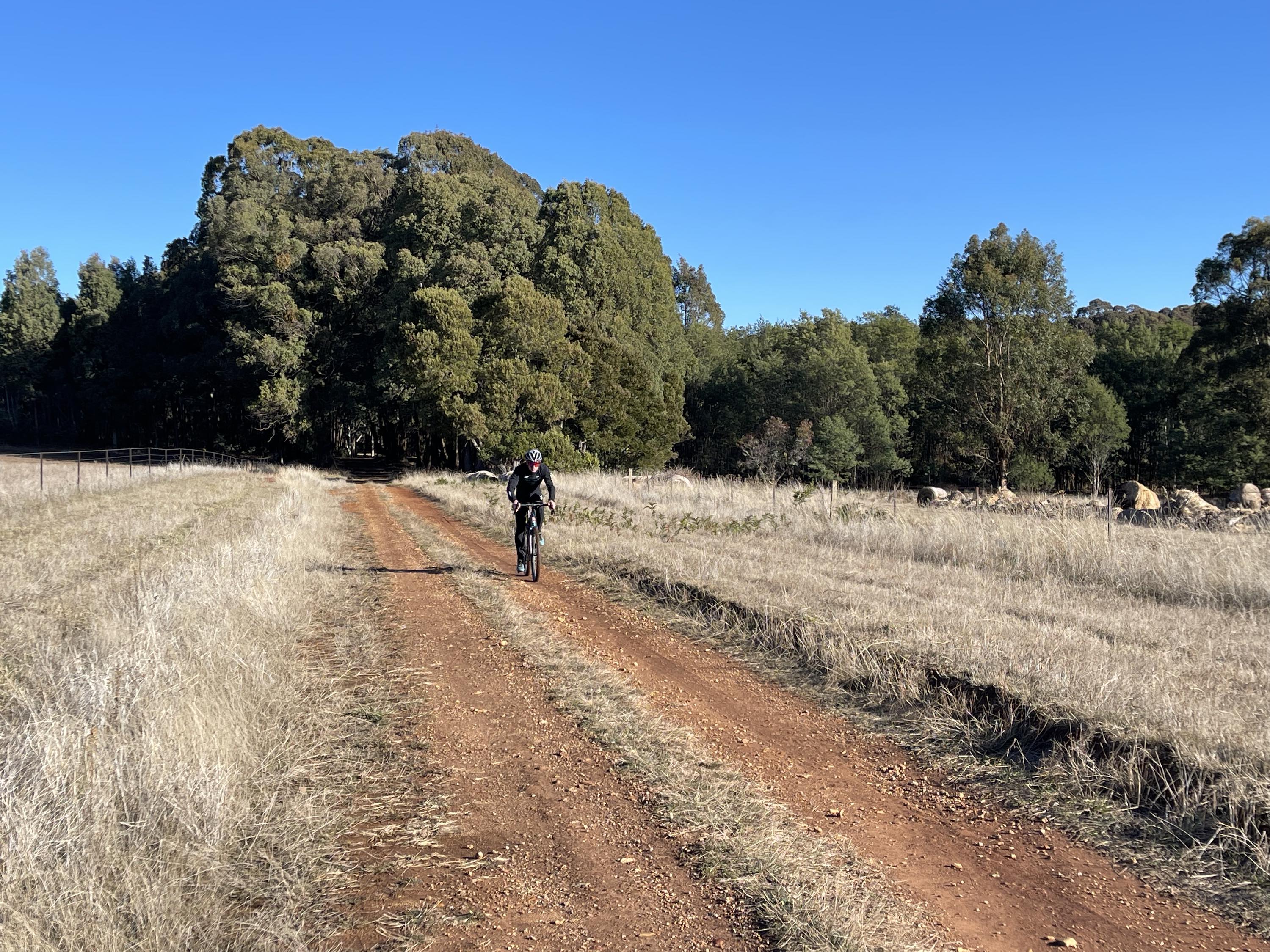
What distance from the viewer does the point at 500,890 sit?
3.54 meters

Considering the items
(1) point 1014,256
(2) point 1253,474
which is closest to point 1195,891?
(1) point 1014,256

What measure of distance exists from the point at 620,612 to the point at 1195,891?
6.76m

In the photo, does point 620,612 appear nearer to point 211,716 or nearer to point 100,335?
point 211,716

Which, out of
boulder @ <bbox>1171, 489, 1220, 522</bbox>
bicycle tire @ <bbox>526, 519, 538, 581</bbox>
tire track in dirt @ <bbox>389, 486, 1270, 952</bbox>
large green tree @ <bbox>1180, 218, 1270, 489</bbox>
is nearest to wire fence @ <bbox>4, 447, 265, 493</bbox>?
bicycle tire @ <bbox>526, 519, 538, 581</bbox>

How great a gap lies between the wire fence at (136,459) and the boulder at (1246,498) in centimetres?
3768

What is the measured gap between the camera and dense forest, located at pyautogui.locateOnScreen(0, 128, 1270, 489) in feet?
118

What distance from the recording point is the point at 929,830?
4254mm

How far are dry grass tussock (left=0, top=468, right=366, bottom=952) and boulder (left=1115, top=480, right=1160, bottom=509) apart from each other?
2274cm

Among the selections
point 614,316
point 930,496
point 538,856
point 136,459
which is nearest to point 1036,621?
point 538,856

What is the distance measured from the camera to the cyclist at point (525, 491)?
39.0ft

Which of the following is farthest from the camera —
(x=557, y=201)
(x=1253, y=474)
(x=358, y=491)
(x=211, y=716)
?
(x=557, y=201)

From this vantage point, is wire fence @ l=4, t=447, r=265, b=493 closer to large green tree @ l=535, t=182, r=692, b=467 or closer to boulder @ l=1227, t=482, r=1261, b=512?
large green tree @ l=535, t=182, r=692, b=467

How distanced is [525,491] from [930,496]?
20.9 meters

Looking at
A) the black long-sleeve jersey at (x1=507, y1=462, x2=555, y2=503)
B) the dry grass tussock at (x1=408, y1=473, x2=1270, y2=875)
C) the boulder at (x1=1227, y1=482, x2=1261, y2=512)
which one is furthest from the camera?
the boulder at (x1=1227, y1=482, x2=1261, y2=512)
